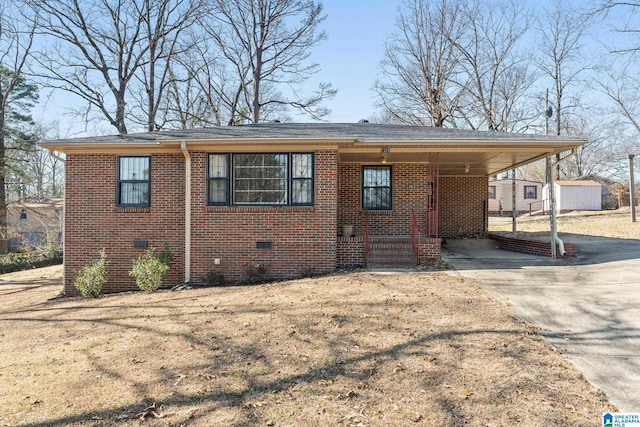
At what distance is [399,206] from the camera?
1173 cm

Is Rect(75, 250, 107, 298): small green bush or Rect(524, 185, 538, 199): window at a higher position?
Rect(524, 185, 538, 199): window

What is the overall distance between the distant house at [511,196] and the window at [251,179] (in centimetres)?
3105

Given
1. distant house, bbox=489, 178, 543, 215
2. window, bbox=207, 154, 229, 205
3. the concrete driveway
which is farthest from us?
distant house, bbox=489, 178, 543, 215

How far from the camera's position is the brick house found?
357 inches

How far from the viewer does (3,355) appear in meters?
5.01

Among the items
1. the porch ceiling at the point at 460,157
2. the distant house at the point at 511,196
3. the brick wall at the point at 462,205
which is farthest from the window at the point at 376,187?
the distant house at the point at 511,196

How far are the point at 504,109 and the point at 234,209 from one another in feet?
88.0

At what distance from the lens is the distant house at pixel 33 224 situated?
1981 cm

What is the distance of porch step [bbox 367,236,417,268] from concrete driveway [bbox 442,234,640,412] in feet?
3.56

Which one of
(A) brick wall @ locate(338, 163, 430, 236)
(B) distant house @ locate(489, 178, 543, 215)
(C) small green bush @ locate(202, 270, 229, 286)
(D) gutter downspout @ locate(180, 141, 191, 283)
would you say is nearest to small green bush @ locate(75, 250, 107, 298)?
(D) gutter downspout @ locate(180, 141, 191, 283)

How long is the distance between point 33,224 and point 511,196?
42.5m

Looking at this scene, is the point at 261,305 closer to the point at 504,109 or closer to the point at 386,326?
the point at 386,326

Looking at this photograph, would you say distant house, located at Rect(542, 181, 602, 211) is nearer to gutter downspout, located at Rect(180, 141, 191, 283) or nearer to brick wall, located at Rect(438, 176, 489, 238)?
brick wall, located at Rect(438, 176, 489, 238)

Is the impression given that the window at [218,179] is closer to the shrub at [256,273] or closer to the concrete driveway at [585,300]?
the shrub at [256,273]
